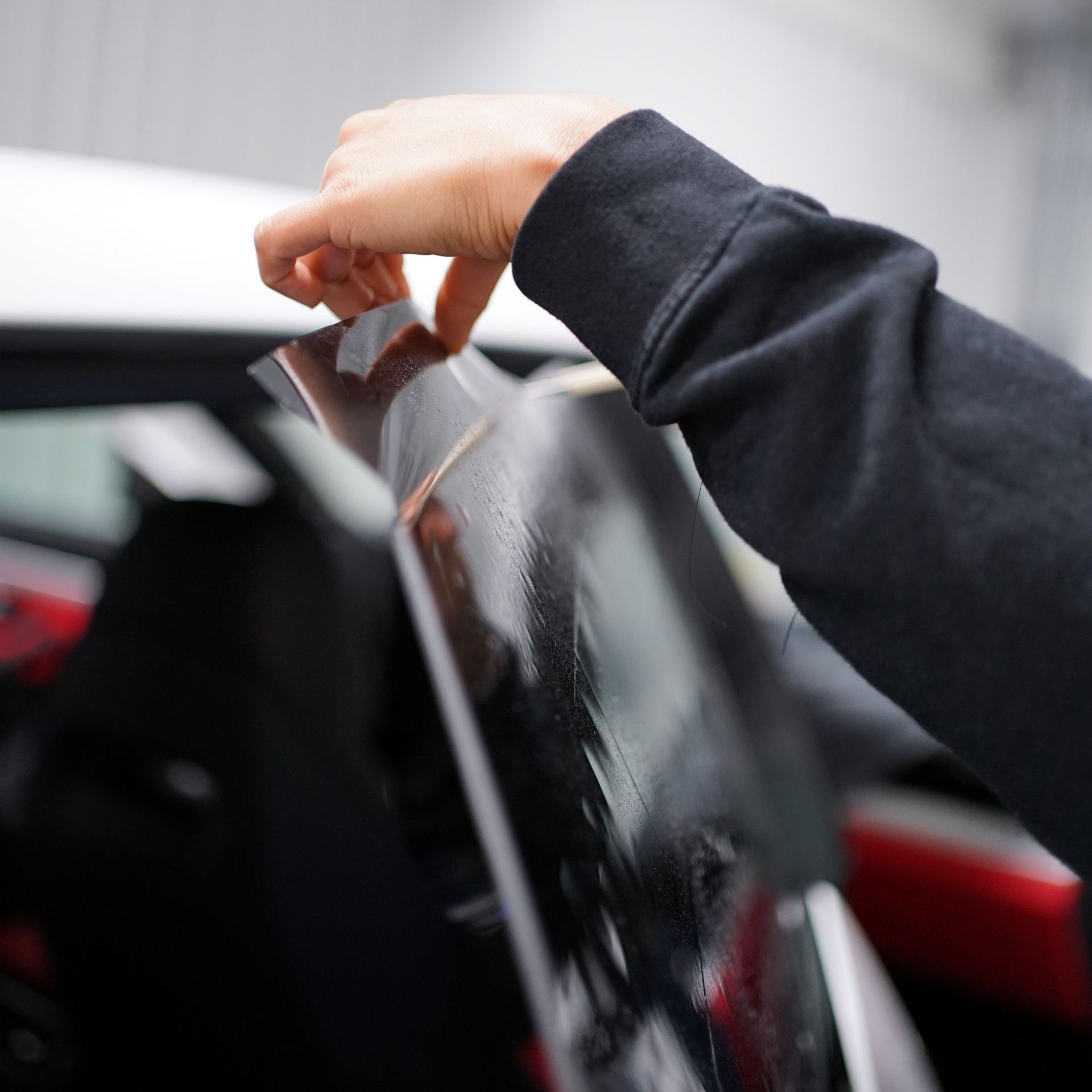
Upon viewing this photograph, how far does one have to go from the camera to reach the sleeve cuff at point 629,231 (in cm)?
52

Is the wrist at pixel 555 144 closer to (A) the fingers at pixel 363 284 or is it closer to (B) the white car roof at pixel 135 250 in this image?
(A) the fingers at pixel 363 284

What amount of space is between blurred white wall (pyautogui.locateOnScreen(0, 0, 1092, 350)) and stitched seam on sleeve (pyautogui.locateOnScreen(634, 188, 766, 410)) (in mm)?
660

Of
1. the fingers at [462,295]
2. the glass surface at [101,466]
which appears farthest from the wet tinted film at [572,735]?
the glass surface at [101,466]

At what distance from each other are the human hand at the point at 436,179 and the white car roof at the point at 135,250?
202 millimetres

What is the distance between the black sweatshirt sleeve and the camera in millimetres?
493

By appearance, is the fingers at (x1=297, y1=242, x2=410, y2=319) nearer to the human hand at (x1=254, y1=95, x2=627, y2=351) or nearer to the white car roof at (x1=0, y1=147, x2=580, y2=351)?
the human hand at (x1=254, y1=95, x2=627, y2=351)

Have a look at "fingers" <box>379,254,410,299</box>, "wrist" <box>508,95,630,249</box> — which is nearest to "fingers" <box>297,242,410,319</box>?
"fingers" <box>379,254,410,299</box>

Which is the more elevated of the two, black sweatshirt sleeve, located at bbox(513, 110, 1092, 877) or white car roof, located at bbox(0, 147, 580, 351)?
black sweatshirt sleeve, located at bbox(513, 110, 1092, 877)

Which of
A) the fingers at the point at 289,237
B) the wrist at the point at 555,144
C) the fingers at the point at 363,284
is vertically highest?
the wrist at the point at 555,144

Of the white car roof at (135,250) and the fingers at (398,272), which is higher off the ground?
the fingers at (398,272)

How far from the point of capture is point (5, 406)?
801 mm

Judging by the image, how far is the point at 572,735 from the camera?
0.64m

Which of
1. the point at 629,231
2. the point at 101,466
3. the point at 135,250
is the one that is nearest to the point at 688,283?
the point at 629,231

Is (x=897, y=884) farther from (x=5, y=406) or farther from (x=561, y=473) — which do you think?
(x=5, y=406)
